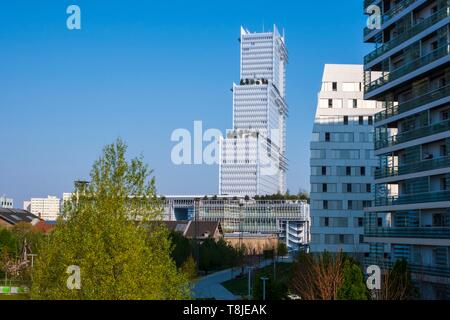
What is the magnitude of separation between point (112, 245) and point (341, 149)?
47299mm

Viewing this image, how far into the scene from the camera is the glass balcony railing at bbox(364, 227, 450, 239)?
31525 millimetres

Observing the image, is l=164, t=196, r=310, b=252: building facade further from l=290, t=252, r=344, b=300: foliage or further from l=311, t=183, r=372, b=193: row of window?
l=290, t=252, r=344, b=300: foliage

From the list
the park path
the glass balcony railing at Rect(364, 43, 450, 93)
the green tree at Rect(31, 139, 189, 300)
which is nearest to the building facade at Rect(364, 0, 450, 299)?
the glass balcony railing at Rect(364, 43, 450, 93)

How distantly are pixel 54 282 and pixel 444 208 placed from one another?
70.9 ft

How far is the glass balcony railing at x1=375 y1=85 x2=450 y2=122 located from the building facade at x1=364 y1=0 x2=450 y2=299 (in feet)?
0.18

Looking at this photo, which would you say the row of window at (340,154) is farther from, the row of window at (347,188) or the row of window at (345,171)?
the row of window at (347,188)

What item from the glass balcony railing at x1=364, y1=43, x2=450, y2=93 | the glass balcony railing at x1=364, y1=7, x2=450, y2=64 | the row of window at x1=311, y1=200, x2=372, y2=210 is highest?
the glass balcony railing at x1=364, y1=7, x2=450, y2=64

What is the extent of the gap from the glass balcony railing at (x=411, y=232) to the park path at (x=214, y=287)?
980 cm

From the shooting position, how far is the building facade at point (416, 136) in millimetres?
32562

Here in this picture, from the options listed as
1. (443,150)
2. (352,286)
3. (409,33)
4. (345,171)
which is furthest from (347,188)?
→ (352,286)

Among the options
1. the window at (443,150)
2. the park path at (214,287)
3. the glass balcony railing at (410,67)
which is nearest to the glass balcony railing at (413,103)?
the glass balcony railing at (410,67)

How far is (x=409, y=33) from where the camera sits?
3659 cm

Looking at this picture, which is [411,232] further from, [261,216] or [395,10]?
[261,216]
